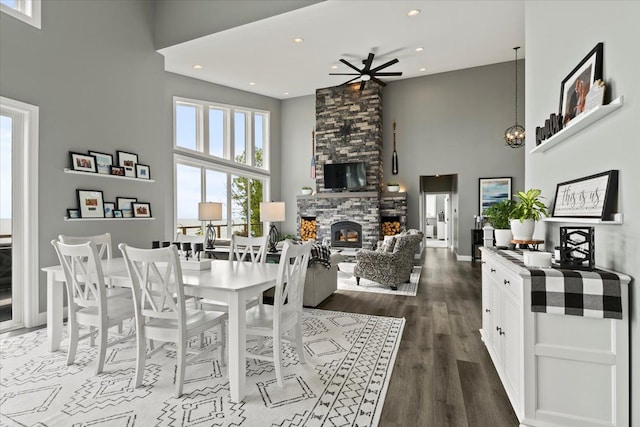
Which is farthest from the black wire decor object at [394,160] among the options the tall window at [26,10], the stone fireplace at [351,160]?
the tall window at [26,10]

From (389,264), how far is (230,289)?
336 centimetres

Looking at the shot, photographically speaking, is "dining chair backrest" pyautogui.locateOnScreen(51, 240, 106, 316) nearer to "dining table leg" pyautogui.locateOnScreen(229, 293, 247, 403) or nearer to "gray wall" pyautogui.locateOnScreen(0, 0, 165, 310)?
"dining table leg" pyautogui.locateOnScreen(229, 293, 247, 403)

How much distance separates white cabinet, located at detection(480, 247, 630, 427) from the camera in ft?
5.36

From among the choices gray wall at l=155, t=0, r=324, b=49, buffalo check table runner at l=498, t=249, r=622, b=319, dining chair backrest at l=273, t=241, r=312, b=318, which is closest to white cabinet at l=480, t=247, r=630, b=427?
buffalo check table runner at l=498, t=249, r=622, b=319

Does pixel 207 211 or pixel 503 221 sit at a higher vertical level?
pixel 207 211

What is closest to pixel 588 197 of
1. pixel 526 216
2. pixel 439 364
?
pixel 526 216

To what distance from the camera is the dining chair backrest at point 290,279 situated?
7.60 feet

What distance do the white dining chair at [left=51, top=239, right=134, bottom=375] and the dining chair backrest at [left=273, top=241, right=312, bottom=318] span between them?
125 centimetres

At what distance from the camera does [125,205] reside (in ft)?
15.9

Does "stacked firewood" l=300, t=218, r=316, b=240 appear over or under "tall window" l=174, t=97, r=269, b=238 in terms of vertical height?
under

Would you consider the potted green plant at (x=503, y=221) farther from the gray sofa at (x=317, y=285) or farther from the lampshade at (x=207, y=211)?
the lampshade at (x=207, y=211)

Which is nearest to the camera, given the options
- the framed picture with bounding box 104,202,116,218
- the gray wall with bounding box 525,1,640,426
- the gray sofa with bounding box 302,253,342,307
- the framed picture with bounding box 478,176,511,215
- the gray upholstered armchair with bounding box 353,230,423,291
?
the gray wall with bounding box 525,1,640,426

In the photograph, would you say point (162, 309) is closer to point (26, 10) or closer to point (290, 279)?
point (290, 279)

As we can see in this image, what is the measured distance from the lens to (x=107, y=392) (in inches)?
87.6
